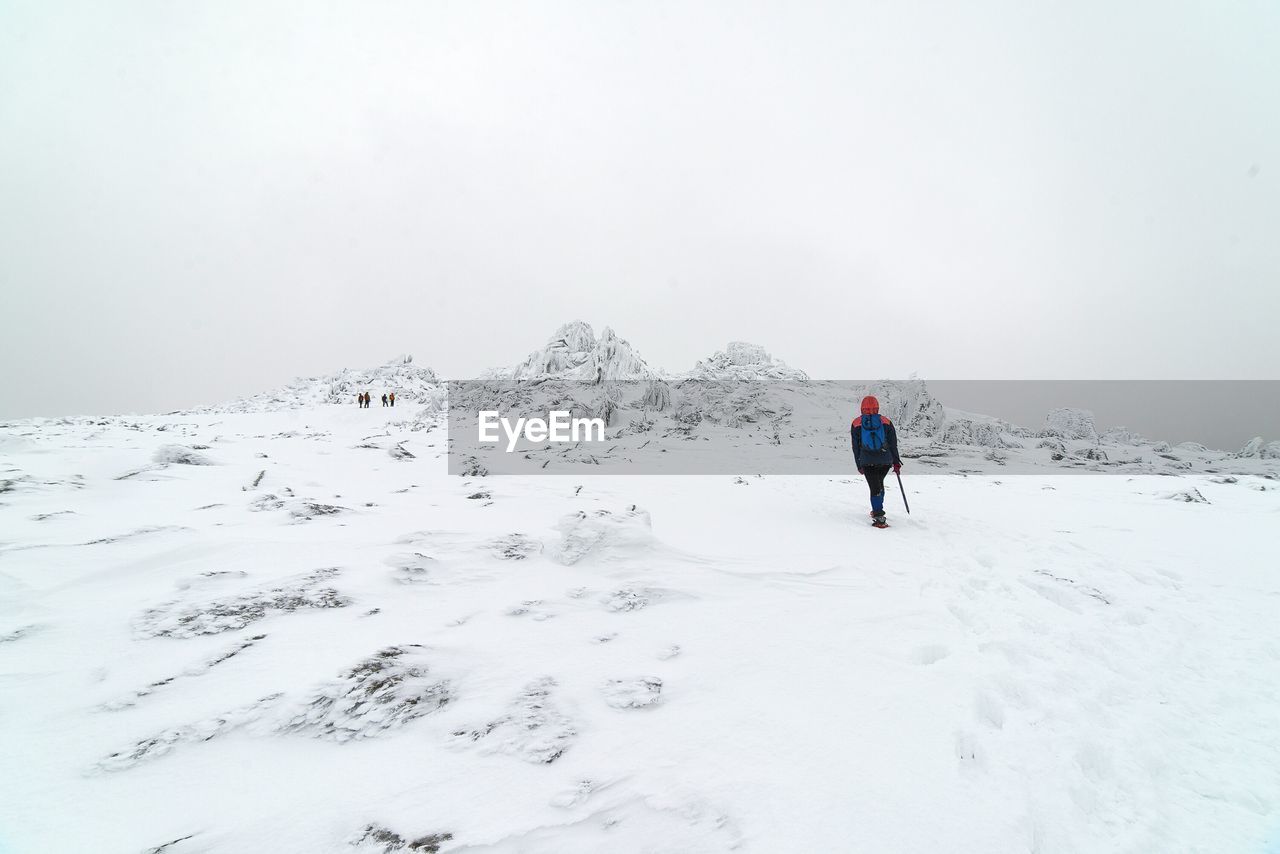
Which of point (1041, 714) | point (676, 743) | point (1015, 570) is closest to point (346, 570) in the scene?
point (676, 743)

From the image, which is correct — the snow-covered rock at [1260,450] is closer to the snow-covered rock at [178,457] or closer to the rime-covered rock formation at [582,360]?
the rime-covered rock formation at [582,360]

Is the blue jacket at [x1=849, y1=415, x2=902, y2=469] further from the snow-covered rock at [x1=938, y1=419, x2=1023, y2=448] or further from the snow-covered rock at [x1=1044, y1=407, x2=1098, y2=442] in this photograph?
the snow-covered rock at [x1=1044, y1=407, x2=1098, y2=442]

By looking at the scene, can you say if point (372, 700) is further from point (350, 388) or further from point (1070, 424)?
point (350, 388)

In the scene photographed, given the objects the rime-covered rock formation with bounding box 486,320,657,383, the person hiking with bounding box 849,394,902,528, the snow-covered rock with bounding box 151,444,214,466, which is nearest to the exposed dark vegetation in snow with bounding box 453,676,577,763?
the person hiking with bounding box 849,394,902,528

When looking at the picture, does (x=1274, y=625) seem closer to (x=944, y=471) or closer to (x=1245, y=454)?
(x=944, y=471)

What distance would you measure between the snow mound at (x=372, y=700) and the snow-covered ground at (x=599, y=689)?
0.05ft

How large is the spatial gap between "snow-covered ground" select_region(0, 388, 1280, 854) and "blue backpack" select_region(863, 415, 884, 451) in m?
2.26

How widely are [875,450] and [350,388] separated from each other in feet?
155

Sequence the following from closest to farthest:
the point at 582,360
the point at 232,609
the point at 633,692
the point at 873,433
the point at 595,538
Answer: the point at 633,692 → the point at 232,609 → the point at 595,538 → the point at 873,433 → the point at 582,360

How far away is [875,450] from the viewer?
8.38m

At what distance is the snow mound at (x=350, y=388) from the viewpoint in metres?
41.3

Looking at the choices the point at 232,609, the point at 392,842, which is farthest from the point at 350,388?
the point at 392,842

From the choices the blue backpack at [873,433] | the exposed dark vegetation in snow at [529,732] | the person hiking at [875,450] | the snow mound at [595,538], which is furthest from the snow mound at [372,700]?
the blue backpack at [873,433]

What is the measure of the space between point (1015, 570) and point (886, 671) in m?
3.53
